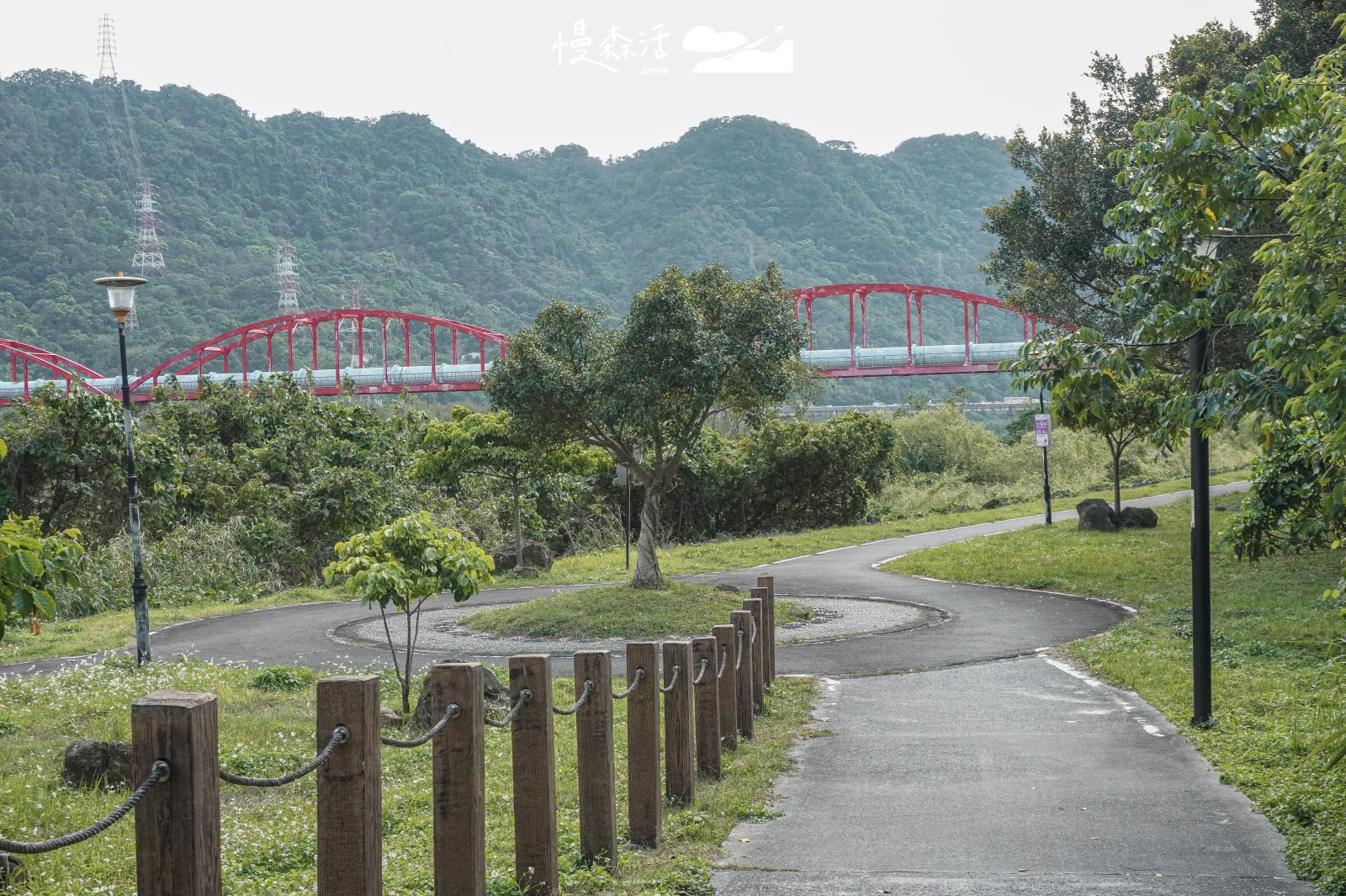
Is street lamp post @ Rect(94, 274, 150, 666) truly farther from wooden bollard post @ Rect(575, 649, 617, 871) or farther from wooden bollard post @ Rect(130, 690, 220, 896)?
wooden bollard post @ Rect(130, 690, 220, 896)

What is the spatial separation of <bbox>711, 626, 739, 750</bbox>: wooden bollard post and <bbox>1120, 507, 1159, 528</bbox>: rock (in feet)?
59.5

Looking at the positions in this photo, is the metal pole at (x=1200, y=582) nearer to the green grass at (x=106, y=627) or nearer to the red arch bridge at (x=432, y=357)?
the green grass at (x=106, y=627)

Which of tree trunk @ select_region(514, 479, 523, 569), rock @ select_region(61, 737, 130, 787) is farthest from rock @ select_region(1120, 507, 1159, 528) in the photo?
rock @ select_region(61, 737, 130, 787)

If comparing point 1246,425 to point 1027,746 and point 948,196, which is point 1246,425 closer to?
point 1027,746

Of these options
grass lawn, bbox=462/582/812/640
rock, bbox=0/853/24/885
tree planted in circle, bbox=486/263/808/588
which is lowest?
grass lawn, bbox=462/582/812/640

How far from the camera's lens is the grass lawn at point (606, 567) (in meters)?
14.6

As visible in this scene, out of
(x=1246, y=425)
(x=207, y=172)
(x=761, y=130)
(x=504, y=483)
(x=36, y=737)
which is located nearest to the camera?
(x=36, y=737)

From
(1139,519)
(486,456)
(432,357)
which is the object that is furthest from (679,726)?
(432,357)

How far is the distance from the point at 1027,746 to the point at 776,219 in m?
79.5

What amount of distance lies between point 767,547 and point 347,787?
2307 cm

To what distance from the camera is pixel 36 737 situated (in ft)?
26.0

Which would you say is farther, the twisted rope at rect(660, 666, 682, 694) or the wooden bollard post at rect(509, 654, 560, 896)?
the twisted rope at rect(660, 666, 682, 694)

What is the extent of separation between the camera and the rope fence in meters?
2.44

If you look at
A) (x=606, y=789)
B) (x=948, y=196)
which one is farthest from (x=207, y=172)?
(x=606, y=789)
